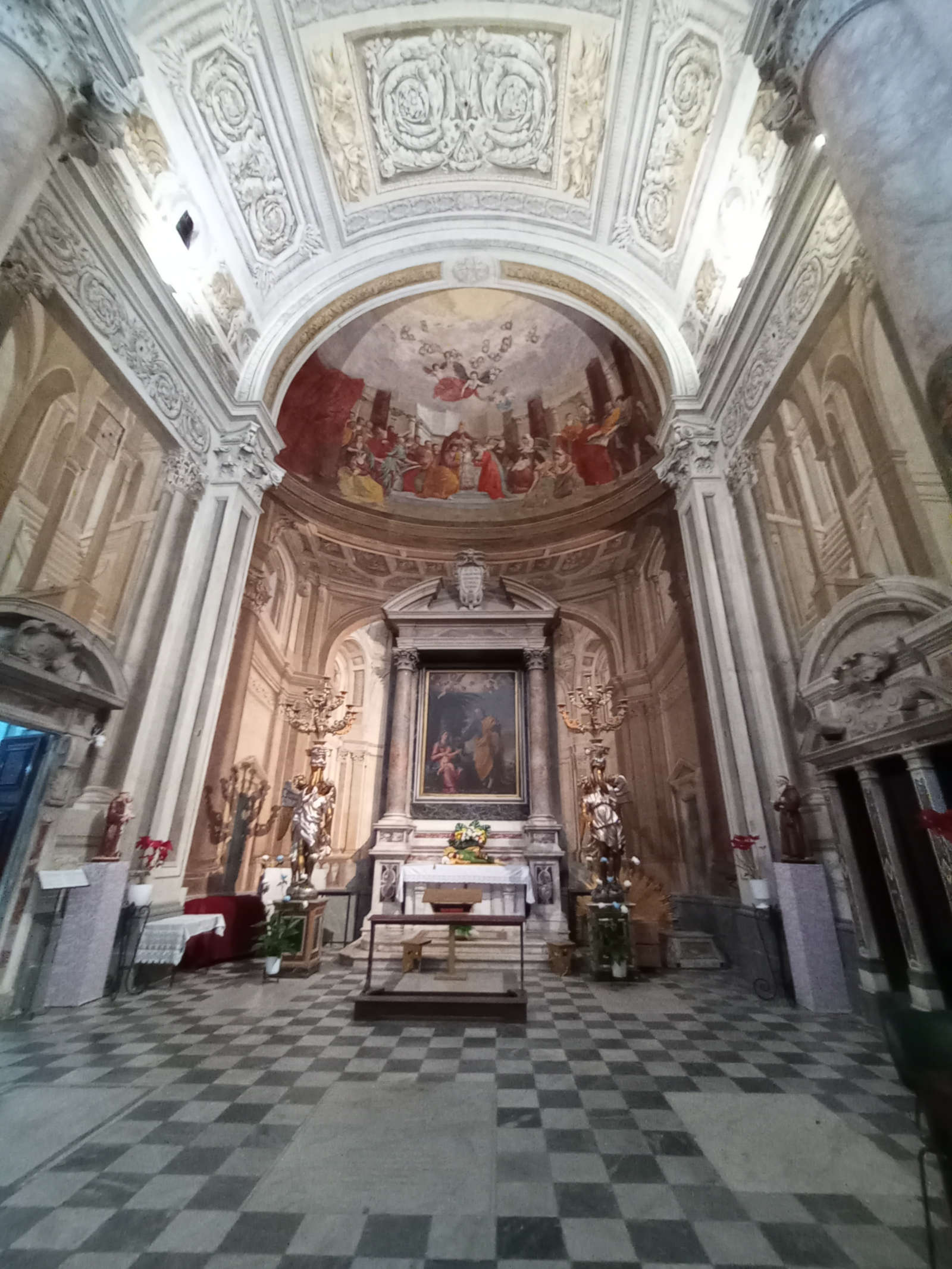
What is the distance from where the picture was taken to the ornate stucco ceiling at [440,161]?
8.32 metres

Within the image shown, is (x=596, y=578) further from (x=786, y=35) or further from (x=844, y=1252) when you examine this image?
(x=844, y=1252)

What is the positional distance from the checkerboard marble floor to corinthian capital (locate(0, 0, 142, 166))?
7.97 meters

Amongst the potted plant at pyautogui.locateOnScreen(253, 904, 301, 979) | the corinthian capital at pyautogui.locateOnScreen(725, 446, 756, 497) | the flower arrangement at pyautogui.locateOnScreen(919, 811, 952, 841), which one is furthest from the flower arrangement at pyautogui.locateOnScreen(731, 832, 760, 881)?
the potted plant at pyautogui.locateOnScreen(253, 904, 301, 979)

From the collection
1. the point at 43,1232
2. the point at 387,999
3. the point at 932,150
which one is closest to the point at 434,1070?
the point at 387,999

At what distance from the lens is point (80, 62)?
5473 millimetres

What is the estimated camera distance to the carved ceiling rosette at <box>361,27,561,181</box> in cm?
960

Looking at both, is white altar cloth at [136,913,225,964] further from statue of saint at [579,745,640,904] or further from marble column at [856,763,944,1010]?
marble column at [856,763,944,1010]

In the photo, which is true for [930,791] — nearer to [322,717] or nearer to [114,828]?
[114,828]

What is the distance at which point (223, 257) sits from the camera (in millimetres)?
9852

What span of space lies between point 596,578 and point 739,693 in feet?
21.5

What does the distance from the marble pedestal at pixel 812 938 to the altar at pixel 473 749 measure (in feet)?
13.2

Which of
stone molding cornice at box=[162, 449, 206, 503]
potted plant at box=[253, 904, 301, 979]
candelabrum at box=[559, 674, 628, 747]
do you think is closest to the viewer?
potted plant at box=[253, 904, 301, 979]

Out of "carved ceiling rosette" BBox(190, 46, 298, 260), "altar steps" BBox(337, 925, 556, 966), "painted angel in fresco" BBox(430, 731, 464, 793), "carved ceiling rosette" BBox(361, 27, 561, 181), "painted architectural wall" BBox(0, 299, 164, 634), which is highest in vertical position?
"carved ceiling rosette" BBox(361, 27, 561, 181)

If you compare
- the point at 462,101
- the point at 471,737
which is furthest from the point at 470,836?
the point at 462,101
